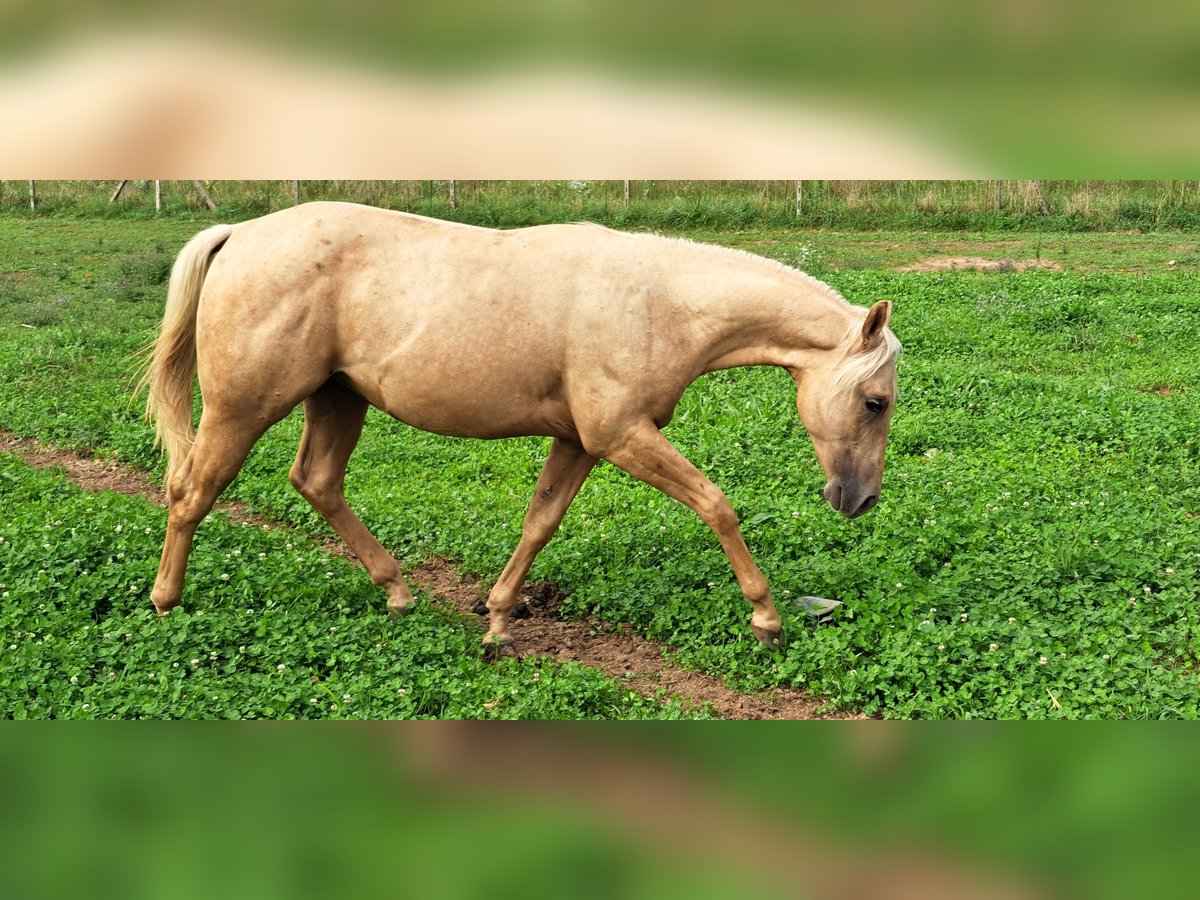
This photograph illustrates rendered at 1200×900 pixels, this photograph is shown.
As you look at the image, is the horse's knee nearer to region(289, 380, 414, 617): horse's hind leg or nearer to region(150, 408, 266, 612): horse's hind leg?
region(289, 380, 414, 617): horse's hind leg

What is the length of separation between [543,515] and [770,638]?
144 centimetres

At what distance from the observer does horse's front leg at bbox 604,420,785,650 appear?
229 inches

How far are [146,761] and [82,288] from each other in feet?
56.5

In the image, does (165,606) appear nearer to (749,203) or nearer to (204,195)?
(204,195)

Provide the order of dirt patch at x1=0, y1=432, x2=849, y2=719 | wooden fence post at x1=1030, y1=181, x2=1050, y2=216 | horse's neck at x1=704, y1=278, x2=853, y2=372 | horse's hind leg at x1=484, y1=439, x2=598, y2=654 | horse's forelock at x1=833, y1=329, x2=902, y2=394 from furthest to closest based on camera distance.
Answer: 1. wooden fence post at x1=1030, y1=181, x2=1050, y2=216
2. horse's hind leg at x1=484, y1=439, x2=598, y2=654
3. dirt patch at x1=0, y1=432, x2=849, y2=719
4. horse's neck at x1=704, y1=278, x2=853, y2=372
5. horse's forelock at x1=833, y1=329, x2=902, y2=394

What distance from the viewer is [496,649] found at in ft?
20.2

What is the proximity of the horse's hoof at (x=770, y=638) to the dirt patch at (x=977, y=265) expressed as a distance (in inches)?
483

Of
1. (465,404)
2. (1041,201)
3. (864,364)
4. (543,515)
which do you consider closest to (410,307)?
(465,404)

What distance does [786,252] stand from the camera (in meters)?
18.7

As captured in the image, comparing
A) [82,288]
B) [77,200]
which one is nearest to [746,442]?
[82,288]

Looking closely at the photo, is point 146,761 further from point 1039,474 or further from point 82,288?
point 82,288

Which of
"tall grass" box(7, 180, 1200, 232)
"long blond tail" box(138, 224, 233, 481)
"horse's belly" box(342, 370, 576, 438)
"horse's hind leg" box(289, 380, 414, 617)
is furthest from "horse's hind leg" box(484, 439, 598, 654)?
"tall grass" box(7, 180, 1200, 232)

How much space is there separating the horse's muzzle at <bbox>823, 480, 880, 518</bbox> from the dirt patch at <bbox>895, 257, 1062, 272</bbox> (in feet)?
40.4
